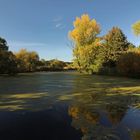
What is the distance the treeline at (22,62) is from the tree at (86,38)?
38.3ft

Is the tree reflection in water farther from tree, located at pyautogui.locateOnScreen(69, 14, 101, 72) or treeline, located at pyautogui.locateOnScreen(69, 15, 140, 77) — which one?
tree, located at pyautogui.locateOnScreen(69, 14, 101, 72)

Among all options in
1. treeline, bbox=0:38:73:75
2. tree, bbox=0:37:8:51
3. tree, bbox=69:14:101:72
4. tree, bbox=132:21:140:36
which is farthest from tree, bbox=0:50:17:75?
tree, bbox=132:21:140:36

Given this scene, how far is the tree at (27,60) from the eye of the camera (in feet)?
164

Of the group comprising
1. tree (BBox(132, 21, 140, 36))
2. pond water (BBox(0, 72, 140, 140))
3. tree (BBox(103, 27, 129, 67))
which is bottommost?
pond water (BBox(0, 72, 140, 140))

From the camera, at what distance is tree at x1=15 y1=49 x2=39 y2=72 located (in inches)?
1967

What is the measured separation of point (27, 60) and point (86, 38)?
66.9 feet

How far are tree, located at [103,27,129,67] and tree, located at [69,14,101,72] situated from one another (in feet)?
7.73

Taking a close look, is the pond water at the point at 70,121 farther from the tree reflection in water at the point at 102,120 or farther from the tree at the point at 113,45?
the tree at the point at 113,45

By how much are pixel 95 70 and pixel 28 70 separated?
2037cm

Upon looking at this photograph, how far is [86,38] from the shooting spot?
38.2 m

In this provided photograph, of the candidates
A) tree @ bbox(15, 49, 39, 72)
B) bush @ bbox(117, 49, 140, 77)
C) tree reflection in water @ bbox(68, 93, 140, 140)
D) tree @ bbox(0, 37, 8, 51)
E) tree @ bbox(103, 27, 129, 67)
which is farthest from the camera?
tree @ bbox(15, 49, 39, 72)

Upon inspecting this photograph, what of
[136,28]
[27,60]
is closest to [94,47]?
[136,28]

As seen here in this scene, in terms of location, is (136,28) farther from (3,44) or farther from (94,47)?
(3,44)

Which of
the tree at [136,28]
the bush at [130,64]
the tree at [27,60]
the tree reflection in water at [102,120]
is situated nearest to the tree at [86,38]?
the tree at [136,28]
